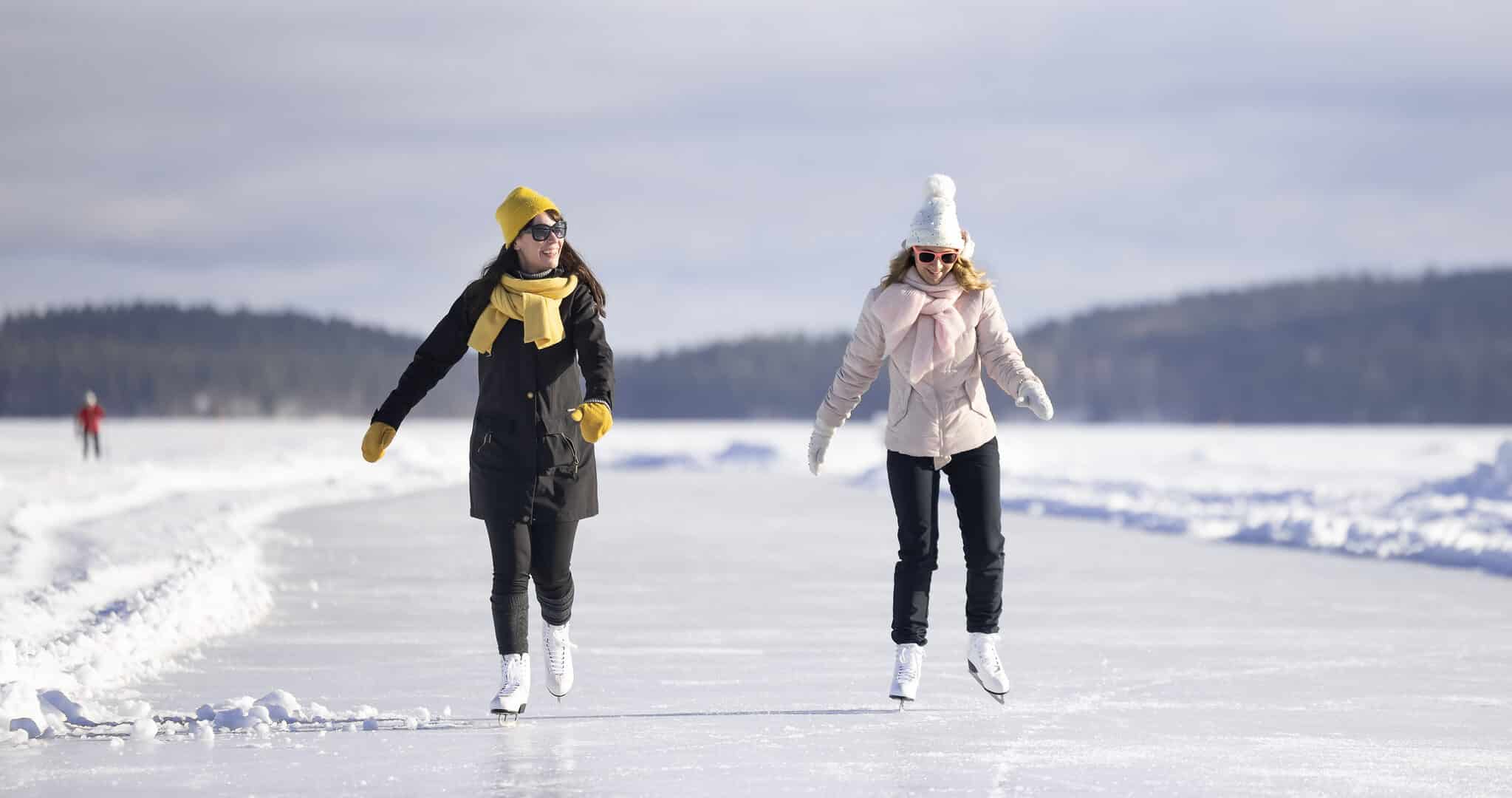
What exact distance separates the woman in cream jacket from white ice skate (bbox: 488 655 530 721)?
3.97 feet

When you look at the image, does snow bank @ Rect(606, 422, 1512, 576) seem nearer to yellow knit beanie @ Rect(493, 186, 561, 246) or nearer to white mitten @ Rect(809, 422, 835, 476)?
white mitten @ Rect(809, 422, 835, 476)

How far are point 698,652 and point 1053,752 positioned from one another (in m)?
2.72

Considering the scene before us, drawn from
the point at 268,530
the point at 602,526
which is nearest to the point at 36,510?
the point at 268,530

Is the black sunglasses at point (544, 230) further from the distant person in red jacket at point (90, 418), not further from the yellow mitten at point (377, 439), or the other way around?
the distant person in red jacket at point (90, 418)

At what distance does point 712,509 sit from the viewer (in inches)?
780

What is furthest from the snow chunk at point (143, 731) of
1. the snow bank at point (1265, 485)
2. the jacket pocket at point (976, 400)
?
the snow bank at point (1265, 485)

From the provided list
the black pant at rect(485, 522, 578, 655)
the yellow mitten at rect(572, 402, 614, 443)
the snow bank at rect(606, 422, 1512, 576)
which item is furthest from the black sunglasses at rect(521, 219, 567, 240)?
the snow bank at rect(606, 422, 1512, 576)

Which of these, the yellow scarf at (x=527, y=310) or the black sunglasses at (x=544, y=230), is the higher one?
the black sunglasses at (x=544, y=230)

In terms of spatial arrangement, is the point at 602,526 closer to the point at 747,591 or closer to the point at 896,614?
the point at 747,591

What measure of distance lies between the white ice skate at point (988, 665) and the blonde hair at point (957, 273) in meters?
1.17

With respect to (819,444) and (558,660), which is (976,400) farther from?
(558,660)

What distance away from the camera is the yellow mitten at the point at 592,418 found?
5445mm

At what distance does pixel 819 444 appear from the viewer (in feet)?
19.9

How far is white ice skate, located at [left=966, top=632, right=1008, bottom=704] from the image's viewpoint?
588cm
